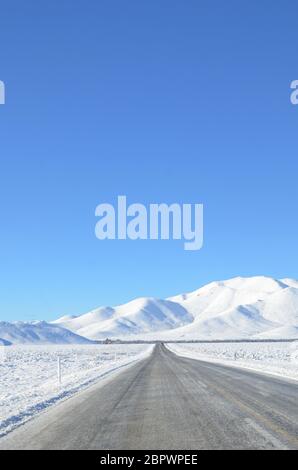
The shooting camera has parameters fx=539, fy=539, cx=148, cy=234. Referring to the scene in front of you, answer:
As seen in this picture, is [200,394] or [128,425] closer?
[128,425]

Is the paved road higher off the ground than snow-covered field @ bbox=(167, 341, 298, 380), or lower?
higher

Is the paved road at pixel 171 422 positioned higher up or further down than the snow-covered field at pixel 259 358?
higher up

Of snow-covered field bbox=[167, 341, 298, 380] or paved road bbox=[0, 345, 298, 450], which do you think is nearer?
paved road bbox=[0, 345, 298, 450]

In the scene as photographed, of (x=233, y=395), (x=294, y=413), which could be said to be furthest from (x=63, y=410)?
(x=294, y=413)

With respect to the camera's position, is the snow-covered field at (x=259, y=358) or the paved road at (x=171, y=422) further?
the snow-covered field at (x=259, y=358)

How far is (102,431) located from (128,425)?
0.75m

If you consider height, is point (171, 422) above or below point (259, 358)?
above

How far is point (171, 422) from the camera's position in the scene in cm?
1089

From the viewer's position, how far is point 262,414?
38.4 ft

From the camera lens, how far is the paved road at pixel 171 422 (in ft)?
29.0

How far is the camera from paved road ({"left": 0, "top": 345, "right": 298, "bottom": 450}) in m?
8.83
